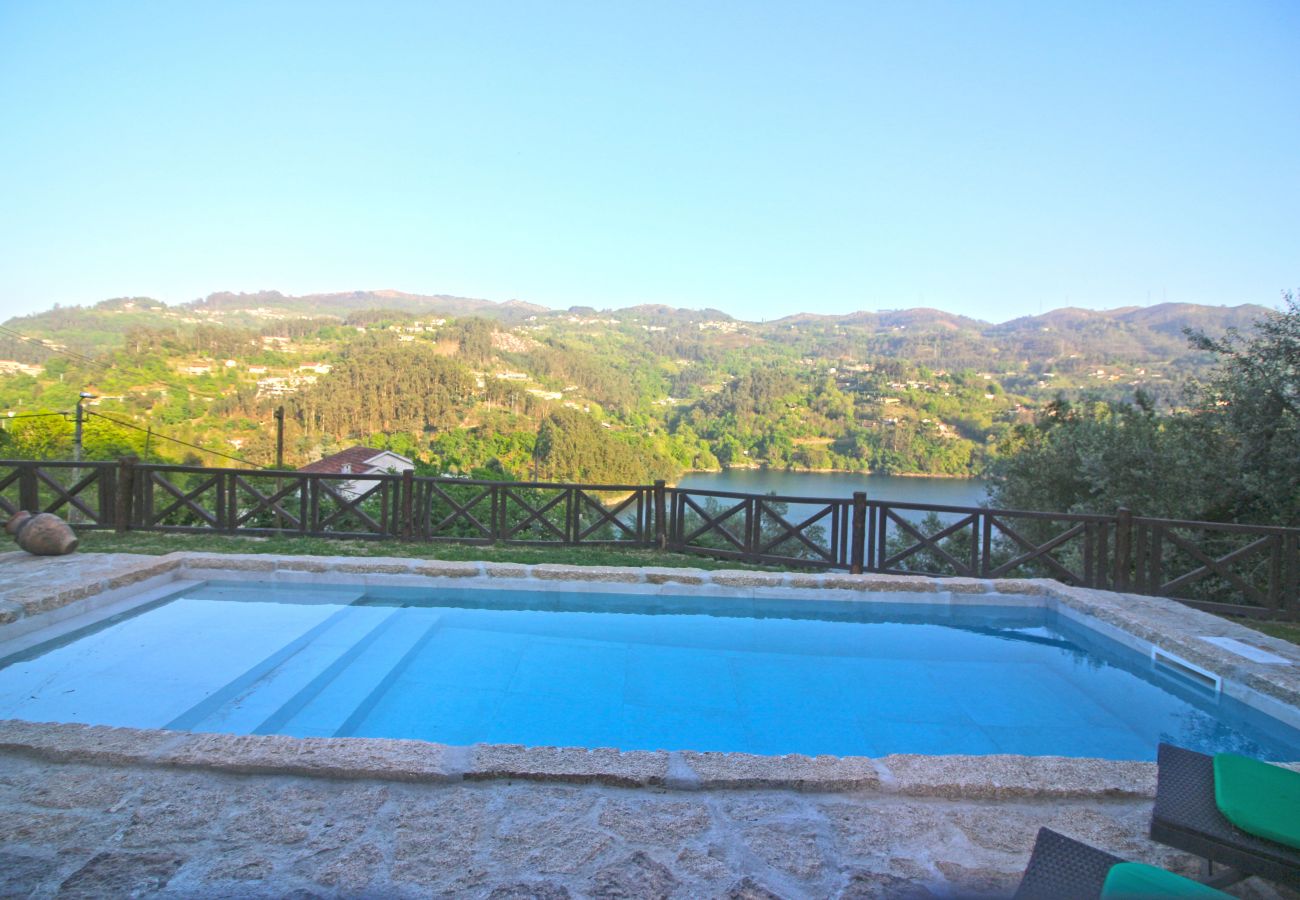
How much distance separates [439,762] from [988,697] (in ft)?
10.6

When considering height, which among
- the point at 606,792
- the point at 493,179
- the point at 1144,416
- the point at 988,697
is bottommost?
the point at 988,697

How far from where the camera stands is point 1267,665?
4.46 metres

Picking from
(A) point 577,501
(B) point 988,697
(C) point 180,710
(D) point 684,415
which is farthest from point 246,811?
(D) point 684,415

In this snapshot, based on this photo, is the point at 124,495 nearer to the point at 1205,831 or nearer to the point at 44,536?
the point at 44,536

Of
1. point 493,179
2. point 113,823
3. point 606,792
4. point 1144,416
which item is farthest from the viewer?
point 493,179

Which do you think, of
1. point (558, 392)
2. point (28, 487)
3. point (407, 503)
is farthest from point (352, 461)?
point (558, 392)

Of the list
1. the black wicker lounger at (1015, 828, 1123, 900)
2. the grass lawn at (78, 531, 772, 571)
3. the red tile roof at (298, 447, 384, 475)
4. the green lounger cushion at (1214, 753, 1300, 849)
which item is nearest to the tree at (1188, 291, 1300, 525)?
the grass lawn at (78, 531, 772, 571)

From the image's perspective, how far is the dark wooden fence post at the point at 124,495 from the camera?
8016 mm

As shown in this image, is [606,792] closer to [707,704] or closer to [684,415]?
[707,704]

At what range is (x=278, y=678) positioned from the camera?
4238 millimetres

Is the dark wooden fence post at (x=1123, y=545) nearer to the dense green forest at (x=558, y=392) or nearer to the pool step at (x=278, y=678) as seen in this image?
the dense green forest at (x=558, y=392)

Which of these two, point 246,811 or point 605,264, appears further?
point 605,264

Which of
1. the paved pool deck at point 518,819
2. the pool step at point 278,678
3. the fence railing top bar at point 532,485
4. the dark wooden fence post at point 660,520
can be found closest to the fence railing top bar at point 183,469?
the fence railing top bar at point 532,485

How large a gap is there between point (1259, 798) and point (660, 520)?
21.0ft
